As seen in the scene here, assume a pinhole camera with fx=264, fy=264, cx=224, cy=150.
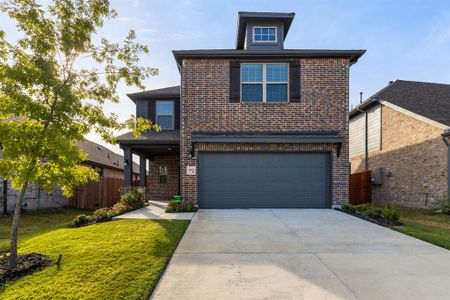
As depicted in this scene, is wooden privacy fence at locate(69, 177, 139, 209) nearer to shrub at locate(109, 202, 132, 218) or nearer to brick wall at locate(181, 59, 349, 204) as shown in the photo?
shrub at locate(109, 202, 132, 218)

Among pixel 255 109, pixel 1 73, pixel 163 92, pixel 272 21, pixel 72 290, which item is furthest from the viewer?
pixel 163 92

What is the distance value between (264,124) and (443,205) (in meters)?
7.69

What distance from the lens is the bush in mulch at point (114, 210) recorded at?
8.18 meters

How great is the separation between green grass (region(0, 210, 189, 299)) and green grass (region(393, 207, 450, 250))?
19.1ft

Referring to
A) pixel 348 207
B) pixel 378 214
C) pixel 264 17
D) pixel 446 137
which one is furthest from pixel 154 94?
pixel 446 137

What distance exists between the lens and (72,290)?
11.6ft

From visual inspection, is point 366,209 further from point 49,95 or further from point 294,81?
point 49,95

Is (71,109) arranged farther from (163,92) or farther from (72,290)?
(163,92)

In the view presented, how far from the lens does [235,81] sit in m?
10.8

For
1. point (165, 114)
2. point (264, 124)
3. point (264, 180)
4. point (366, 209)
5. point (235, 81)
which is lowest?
point (366, 209)

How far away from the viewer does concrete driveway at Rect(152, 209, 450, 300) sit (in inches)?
138

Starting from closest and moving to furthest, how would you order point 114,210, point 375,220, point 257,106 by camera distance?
point 375,220 → point 114,210 → point 257,106

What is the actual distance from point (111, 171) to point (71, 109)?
1881 cm

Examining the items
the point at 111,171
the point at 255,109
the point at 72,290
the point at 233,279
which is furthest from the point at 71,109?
the point at 111,171
